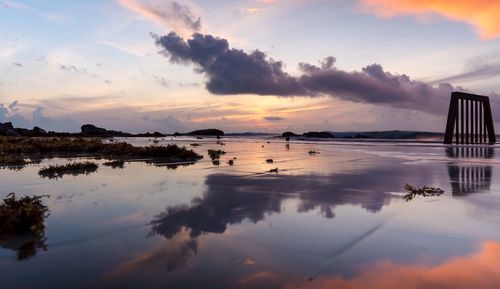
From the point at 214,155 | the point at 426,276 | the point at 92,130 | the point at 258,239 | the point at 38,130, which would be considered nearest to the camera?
the point at 426,276

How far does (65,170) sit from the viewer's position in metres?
12.1

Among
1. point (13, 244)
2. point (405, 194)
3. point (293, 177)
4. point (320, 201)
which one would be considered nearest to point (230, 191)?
point (320, 201)

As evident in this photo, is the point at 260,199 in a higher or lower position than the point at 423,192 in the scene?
higher

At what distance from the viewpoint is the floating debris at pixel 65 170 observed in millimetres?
11185

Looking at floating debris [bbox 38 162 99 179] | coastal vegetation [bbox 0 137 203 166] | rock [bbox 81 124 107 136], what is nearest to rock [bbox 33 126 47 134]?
rock [bbox 81 124 107 136]

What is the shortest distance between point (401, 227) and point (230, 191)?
4.28 m

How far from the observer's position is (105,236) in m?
4.84

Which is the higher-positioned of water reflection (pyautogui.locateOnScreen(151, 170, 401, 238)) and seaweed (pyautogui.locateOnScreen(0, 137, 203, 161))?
seaweed (pyautogui.locateOnScreen(0, 137, 203, 161))

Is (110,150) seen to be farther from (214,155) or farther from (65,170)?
(65,170)

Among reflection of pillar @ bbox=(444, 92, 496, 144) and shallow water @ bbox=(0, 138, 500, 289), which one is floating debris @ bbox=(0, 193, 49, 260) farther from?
reflection of pillar @ bbox=(444, 92, 496, 144)

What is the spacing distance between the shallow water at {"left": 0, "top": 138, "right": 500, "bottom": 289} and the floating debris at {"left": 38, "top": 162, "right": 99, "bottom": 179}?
7.27ft

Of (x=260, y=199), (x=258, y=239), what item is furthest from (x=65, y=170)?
(x=258, y=239)

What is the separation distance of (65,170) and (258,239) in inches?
388

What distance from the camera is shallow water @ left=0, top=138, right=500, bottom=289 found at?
11.5ft
